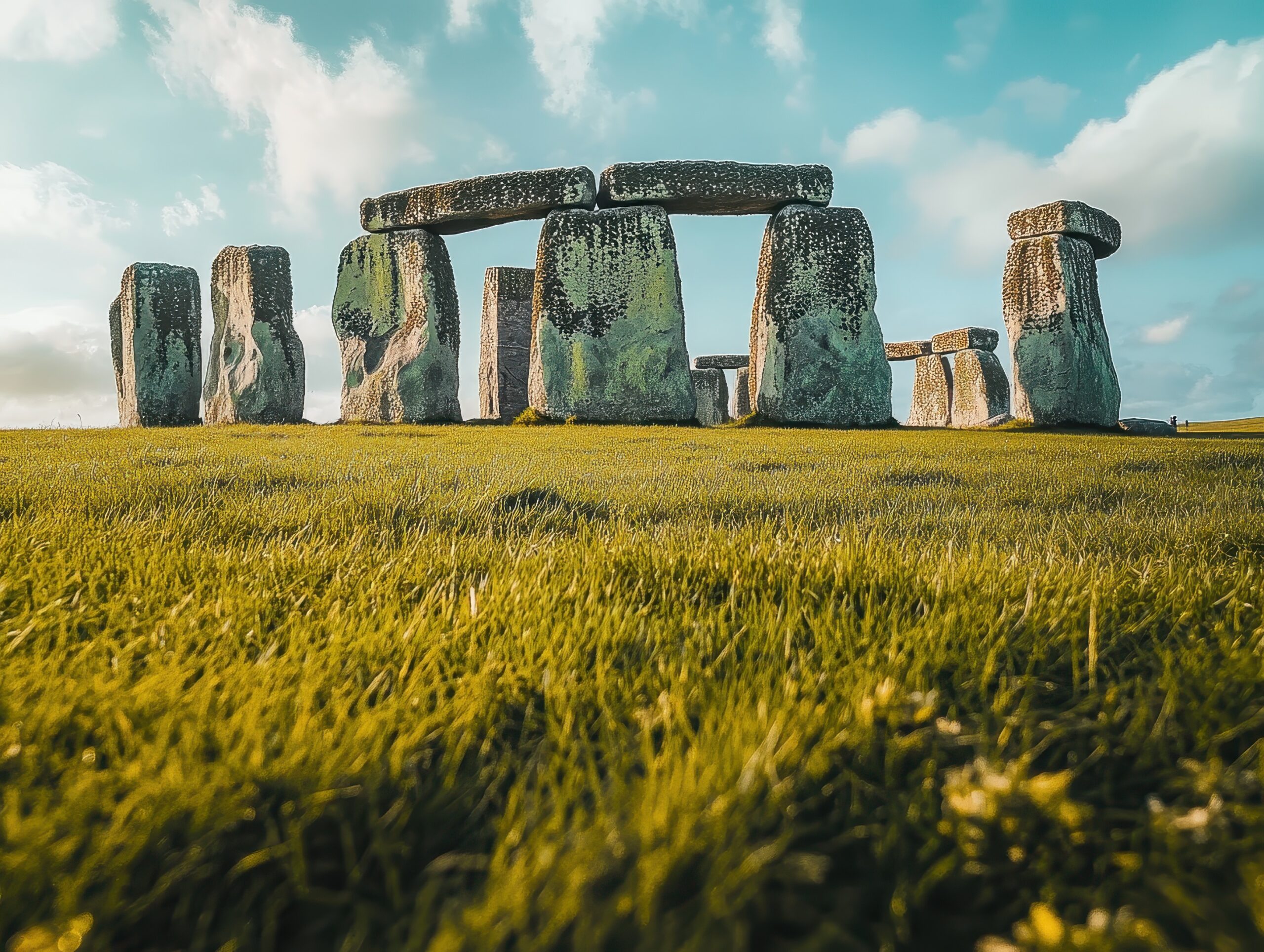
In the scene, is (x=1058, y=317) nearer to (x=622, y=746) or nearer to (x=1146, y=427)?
(x=1146, y=427)

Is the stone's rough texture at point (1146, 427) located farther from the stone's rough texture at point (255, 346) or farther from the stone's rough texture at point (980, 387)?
the stone's rough texture at point (255, 346)

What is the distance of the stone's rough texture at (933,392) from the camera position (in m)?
19.3

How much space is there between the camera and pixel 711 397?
70.6ft

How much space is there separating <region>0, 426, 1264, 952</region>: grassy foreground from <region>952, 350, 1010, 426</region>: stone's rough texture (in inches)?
662

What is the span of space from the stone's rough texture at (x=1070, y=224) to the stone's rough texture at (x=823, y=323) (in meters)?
3.60

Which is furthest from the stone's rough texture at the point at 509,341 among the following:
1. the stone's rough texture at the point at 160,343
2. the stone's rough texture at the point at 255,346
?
the stone's rough texture at the point at 160,343

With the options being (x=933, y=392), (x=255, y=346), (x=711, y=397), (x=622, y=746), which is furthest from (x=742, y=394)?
(x=622, y=746)

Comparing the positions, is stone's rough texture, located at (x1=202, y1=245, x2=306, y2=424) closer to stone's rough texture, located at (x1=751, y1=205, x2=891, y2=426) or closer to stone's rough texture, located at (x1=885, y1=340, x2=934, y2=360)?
stone's rough texture, located at (x1=751, y1=205, x2=891, y2=426)

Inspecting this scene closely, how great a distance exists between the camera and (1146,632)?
4.61ft

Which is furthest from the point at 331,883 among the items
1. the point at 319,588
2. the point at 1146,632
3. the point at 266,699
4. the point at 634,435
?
the point at 634,435

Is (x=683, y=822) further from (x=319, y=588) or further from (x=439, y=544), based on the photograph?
(x=439, y=544)

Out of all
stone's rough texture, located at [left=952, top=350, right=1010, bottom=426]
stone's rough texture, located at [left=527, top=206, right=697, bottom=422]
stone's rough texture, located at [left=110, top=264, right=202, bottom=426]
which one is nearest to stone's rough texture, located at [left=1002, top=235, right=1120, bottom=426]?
stone's rough texture, located at [left=952, top=350, right=1010, bottom=426]

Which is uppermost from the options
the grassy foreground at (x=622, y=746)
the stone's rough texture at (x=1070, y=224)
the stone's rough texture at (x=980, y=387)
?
the stone's rough texture at (x=1070, y=224)

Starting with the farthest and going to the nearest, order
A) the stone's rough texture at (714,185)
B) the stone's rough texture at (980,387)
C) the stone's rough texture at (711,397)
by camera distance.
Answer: the stone's rough texture at (711,397) → the stone's rough texture at (980,387) → the stone's rough texture at (714,185)
